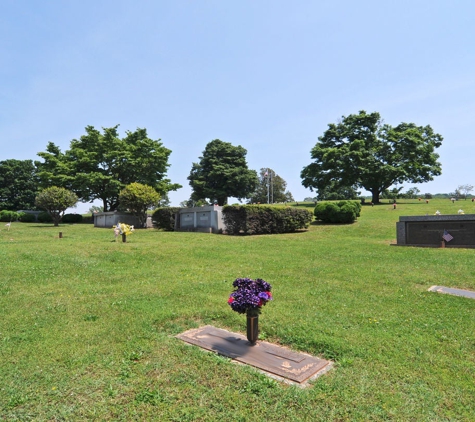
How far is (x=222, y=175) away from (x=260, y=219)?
3362 centimetres

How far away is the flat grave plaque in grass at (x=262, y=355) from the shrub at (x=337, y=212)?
1929 cm

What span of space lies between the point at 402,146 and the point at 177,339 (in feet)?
139

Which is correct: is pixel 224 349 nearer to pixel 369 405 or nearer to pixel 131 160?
pixel 369 405

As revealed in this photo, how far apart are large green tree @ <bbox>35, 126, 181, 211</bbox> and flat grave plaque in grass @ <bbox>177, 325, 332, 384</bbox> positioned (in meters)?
31.1

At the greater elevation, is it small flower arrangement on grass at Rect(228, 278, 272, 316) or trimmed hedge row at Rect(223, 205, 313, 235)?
trimmed hedge row at Rect(223, 205, 313, 235)

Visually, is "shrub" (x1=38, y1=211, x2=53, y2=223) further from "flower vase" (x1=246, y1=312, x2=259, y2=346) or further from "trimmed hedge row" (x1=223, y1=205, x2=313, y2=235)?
"flower vase" (x1=246, y1=312, x2=259, y2=346)

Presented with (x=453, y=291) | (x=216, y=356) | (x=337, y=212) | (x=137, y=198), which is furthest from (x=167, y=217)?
(x=216, y=356)

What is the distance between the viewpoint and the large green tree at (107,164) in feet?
111

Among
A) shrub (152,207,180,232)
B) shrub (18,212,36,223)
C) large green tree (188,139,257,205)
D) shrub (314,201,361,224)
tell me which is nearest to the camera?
shrub (314,201,361,224)

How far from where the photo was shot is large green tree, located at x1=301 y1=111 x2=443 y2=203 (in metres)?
39.3

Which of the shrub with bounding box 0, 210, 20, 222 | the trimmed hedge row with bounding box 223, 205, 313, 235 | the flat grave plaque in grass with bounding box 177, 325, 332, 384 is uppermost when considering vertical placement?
the shrub with bounding box 0, 210, 20, 222

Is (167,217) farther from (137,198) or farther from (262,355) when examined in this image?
(262,355)

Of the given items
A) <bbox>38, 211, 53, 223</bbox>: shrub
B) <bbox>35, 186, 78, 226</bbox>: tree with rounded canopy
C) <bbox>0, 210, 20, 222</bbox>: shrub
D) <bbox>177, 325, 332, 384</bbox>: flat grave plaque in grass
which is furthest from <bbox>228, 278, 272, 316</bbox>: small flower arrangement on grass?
<bbox>0, 210, 20, 222</bbox>: shrub

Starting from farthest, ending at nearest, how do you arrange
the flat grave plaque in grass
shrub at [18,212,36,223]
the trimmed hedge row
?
shrub at [18,212,36,223] → the trimmed hedge row → the flat grave plaque in grass
